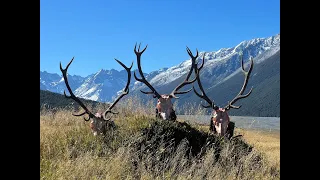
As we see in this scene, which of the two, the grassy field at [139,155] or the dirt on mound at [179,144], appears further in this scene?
the dirt on mound at [179,144]

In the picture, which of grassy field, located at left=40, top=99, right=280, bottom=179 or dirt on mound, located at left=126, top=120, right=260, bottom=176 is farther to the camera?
dirt on mound, located at left=126, top=120, right=260, bottom=176

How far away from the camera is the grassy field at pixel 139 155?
6.41 meters

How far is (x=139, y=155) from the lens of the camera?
7980 millimetres

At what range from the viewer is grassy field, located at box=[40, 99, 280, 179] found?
6.41m

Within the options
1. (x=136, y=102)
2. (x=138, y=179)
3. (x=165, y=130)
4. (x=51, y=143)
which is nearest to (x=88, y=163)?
(x=138, y=179)

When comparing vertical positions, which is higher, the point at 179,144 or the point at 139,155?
the point at 179,144

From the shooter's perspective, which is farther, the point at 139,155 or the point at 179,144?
the point at 179,144
